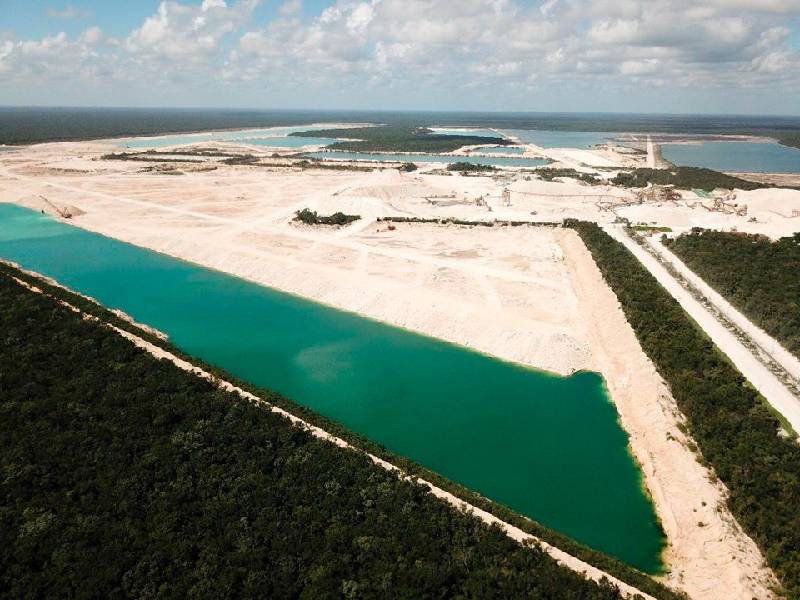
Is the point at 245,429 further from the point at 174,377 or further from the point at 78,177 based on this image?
the point at 78,177

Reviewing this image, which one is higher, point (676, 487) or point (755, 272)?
point (755, 272)

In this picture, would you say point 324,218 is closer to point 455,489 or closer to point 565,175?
point 455,489

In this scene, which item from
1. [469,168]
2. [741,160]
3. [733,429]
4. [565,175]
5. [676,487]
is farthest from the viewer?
[741,160]

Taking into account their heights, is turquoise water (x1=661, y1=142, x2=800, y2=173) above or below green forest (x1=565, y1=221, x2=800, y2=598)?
below

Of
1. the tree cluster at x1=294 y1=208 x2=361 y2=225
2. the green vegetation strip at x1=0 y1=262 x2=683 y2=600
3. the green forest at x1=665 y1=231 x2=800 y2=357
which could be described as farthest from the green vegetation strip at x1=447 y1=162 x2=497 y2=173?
the green vegetation strip at x1=0 y1=262 x2=683 y2=600

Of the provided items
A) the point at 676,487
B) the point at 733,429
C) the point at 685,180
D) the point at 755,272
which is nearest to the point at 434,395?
the point at 676,487

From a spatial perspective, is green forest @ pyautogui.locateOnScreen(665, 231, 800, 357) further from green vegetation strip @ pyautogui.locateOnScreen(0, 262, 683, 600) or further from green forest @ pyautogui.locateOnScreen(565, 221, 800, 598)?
green vegetation strip @ pyautogui.locateOnScreen(0, 262, 683, 600)
